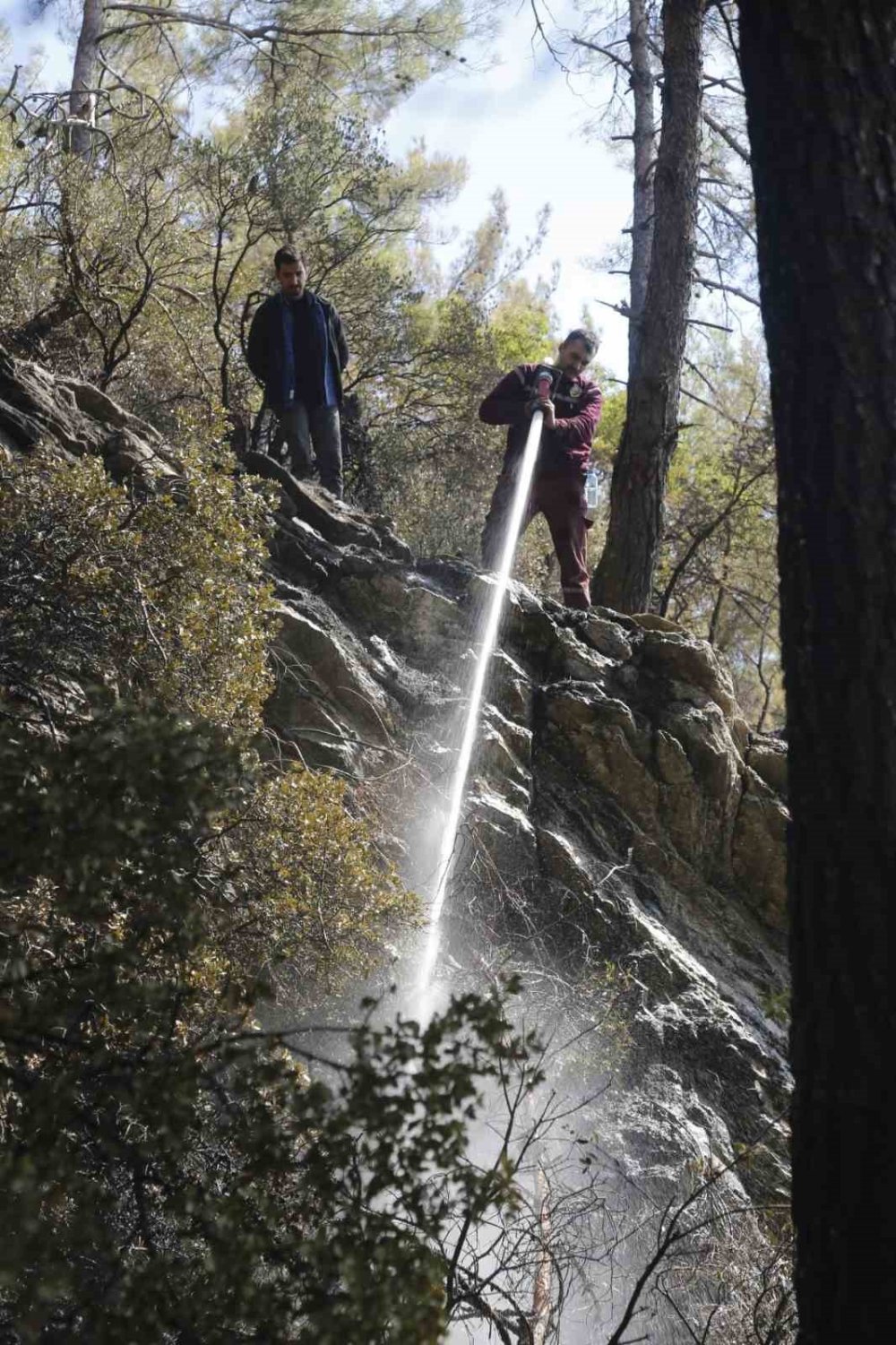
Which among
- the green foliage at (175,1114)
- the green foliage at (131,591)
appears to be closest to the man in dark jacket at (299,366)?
the green foliage at (131,591)

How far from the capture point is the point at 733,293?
11.8 m

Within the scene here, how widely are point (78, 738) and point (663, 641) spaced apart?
16.8 ft

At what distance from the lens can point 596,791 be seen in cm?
606

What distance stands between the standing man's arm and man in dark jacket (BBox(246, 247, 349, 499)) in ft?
3.13

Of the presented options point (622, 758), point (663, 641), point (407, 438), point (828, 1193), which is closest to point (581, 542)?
point (663, 641)

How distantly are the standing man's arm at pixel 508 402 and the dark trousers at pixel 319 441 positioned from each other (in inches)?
36.5

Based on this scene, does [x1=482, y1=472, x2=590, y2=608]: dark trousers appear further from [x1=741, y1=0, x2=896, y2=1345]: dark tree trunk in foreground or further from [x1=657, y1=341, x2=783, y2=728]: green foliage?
[x1=741, y1=0, x2=896, y2=1345]: dark tree trunk in foreground

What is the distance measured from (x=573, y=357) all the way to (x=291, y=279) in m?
1.80

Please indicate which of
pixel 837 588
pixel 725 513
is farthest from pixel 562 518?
pixel 837 588

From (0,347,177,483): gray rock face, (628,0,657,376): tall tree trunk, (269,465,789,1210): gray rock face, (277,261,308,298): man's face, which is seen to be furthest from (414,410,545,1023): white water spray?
(628,0,657,376): tall tree trunk

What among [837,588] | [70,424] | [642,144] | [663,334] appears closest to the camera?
[837,588]

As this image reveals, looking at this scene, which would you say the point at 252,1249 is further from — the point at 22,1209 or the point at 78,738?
the point at 78,738

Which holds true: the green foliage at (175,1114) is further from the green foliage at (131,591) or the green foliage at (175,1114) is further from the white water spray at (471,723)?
the white water spray at (471,723)

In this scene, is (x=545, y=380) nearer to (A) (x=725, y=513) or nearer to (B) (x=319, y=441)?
(B) (x=319, y=441)
